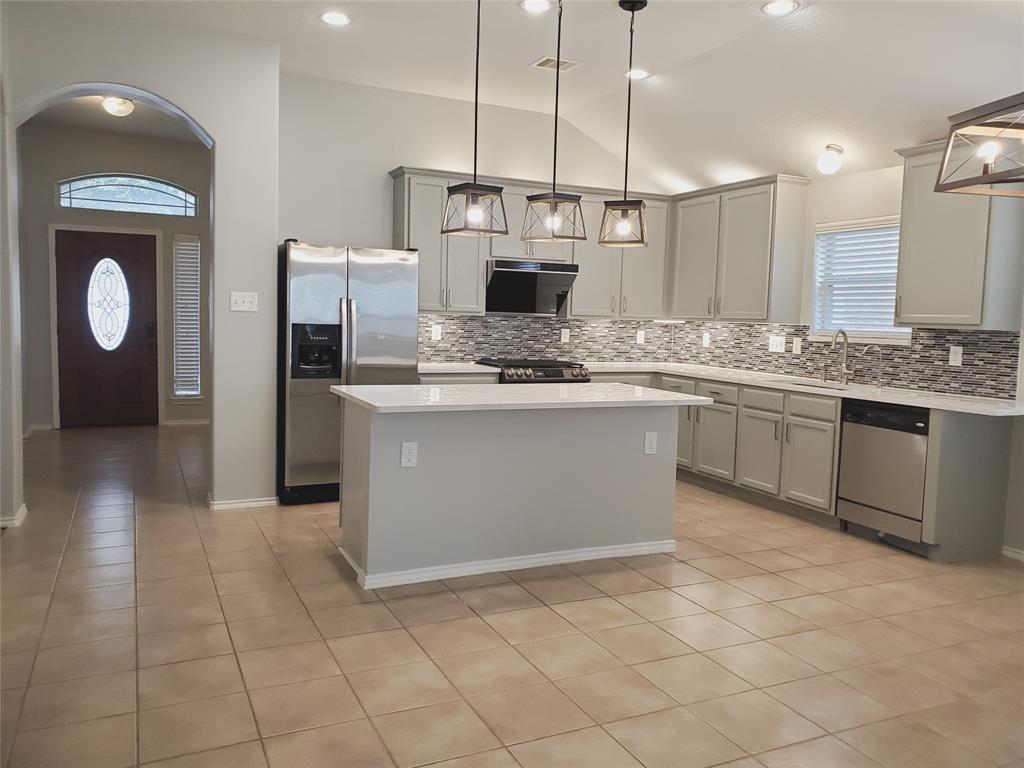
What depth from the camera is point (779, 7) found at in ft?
13.5

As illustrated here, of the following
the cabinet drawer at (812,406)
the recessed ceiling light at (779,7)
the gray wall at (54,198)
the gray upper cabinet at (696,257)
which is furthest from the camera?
the gray wall at (54,198)

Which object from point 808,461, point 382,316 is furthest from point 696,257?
point 382,316

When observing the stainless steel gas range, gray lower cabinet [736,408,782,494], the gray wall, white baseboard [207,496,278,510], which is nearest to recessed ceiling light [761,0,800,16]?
gray lower cabinet [736,408,782,494]

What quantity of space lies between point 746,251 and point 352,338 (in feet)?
10.1

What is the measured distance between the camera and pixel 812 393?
4.99 meters

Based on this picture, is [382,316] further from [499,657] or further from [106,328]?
[106,328]

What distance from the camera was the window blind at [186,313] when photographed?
8305mm

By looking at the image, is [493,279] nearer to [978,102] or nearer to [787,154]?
[787,154]

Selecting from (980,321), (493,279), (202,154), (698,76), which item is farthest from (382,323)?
(202,154)

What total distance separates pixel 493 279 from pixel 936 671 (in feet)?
13.4

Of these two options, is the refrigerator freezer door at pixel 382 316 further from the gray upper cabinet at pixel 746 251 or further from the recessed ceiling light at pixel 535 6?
the gray upper cabinet at pixel 746 251

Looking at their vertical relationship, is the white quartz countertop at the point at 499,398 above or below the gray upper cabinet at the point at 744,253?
below

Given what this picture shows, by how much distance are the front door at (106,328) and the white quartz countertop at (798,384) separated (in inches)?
152

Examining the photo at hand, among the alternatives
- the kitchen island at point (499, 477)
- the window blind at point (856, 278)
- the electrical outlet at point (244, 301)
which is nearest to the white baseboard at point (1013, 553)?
the window blind at point (856, 278)
